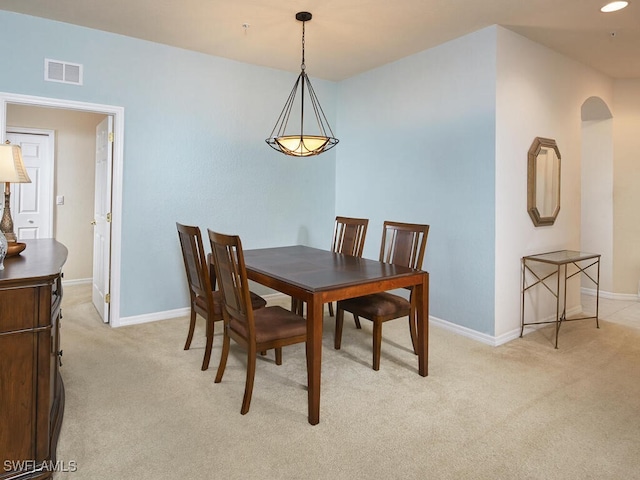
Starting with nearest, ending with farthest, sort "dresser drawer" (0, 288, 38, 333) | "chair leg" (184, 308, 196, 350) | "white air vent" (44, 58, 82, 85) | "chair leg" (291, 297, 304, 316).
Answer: "dresser drawer" (0, 288, 38, 333) → "chair leg" (184, 308, 196, 350) → "white air vent" (44, 58, 82, 85) → "chair leg" (291, 297, 304, 316)

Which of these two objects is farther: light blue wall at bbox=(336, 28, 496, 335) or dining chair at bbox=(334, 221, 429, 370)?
light blue wall at bbox=(336, 28, 496, 335)

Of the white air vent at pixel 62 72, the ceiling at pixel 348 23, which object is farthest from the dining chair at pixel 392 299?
the white air vent at pixel 62 72

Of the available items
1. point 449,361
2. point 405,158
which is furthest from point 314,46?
point 449,361

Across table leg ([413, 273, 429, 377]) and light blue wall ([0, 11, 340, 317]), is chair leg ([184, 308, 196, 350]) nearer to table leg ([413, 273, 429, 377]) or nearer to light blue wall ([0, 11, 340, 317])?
light blue wall ([0, 11, 340, 317])

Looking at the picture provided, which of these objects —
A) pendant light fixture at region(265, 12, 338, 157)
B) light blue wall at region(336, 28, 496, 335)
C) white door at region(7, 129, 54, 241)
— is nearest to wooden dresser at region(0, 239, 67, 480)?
pendant light fixture at region(265, 12, 338, 157)

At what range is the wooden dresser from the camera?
5.07 feet

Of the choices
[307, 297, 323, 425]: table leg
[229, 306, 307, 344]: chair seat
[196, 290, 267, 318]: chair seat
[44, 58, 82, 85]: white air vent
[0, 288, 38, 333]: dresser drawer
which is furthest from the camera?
[44, 58, 82, 85]: white air vent

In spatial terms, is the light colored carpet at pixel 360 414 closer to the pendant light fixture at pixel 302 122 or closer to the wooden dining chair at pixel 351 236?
the wooden dining chair at pixel 351 236

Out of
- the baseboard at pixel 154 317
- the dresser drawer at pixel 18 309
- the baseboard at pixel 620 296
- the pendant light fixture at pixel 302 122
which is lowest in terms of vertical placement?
the baseboard at pixel 154 317

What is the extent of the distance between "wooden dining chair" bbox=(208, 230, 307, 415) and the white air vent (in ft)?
7.18

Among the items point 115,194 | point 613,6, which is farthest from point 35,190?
point 613,6

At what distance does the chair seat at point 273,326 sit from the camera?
7.47 ft

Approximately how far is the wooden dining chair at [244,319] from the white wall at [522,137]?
1974mm

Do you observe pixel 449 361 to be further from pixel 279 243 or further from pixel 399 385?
pixel 279 243
